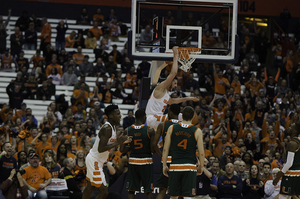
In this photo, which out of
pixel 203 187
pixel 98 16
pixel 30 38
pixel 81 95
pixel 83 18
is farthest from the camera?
pixel 98 16

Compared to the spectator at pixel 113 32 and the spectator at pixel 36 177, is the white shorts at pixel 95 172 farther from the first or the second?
the spectator at pixel 113 32

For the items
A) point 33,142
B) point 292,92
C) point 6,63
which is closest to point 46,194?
point 33,142

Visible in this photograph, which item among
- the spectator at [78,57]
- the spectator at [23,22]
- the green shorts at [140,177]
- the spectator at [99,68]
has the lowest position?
the green shorts at [140,177]

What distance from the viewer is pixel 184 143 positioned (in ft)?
22.3

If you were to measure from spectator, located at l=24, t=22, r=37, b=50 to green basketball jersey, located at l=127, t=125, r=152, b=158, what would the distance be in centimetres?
1229

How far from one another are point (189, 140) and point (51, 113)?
8660mm

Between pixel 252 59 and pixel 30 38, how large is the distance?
938 centimetres

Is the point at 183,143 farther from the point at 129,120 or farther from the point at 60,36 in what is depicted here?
the point at 60,36

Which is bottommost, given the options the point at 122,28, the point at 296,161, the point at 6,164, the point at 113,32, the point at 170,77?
the point at 6,164

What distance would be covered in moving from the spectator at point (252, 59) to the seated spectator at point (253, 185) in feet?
28.7

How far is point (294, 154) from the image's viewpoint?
779cm

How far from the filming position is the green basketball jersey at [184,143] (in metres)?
6.77

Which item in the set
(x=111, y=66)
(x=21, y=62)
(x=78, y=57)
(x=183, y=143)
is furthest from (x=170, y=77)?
(x=21, y=62)

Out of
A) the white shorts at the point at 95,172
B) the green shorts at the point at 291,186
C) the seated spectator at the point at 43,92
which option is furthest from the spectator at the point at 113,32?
the green shorts at the point at 291,186
